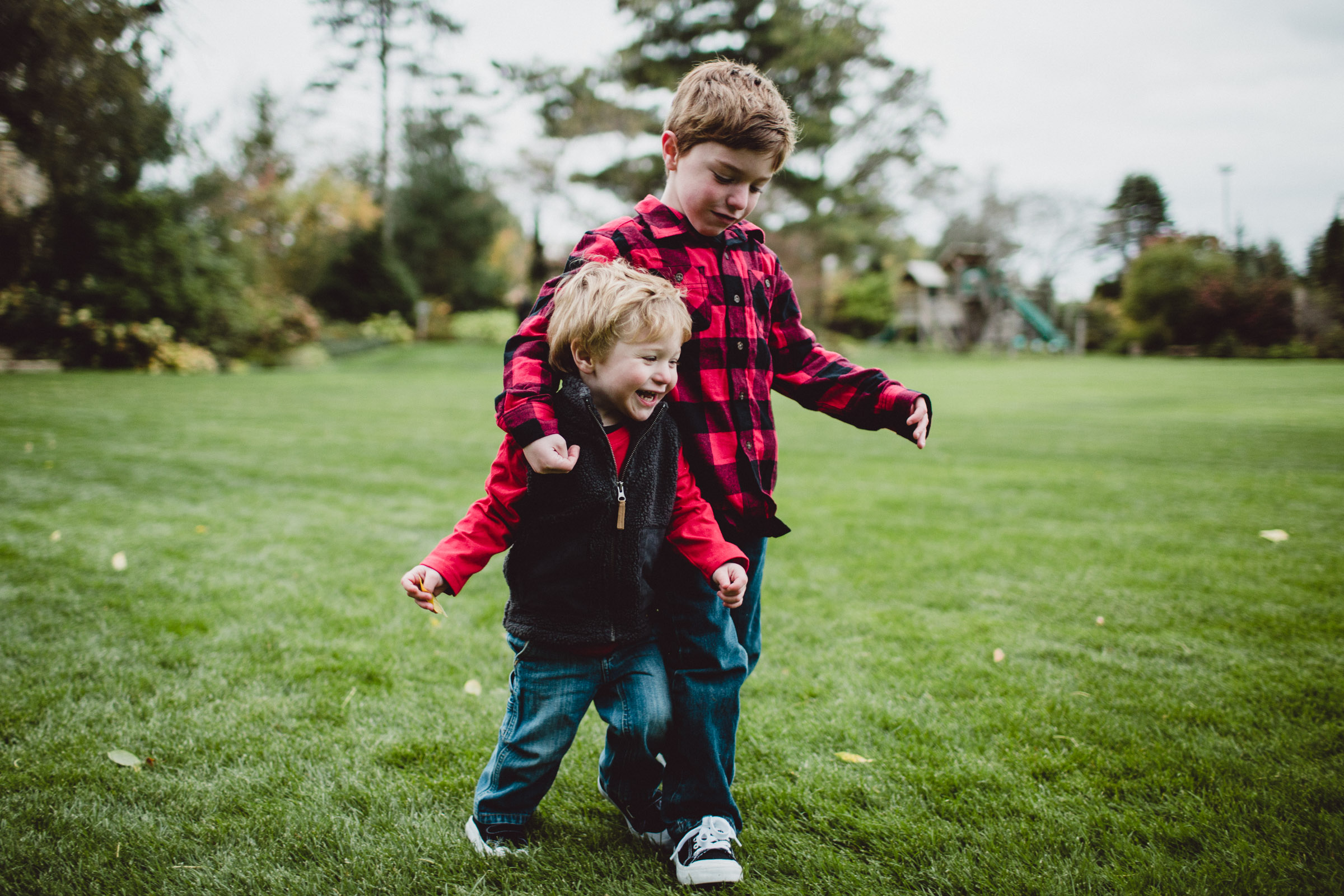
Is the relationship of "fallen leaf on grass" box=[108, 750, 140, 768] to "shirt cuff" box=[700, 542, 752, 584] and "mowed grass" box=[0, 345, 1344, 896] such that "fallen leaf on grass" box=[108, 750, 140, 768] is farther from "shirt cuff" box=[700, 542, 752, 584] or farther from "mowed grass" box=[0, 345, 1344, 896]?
"shirt cuff" box=[700, 542, 752, 584]

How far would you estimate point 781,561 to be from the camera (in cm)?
423

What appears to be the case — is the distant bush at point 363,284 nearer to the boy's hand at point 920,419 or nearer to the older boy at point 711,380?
the older boy at point 711,380

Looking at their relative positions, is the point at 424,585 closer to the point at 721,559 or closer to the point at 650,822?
the point at 721,559

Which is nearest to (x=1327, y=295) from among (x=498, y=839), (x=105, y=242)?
(x=498, y=839)

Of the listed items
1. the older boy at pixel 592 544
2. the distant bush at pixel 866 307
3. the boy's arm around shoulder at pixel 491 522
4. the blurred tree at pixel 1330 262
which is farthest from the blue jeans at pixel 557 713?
the distant bush at pixel 866 307

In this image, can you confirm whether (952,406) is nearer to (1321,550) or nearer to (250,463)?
(1321,550)

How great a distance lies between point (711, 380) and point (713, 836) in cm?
105

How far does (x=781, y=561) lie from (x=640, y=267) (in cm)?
267

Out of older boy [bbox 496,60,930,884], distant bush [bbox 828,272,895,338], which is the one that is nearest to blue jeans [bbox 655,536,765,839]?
older boy [bbox 496,60,930,884]

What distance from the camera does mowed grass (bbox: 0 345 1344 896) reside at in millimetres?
1848

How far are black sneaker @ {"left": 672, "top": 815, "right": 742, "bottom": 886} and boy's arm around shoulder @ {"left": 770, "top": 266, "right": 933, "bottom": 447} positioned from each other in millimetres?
1019

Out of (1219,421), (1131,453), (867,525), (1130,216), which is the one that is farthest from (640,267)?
(1130,216)

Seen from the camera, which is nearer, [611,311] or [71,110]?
[611,311]

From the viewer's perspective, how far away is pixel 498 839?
1873 millimetres
